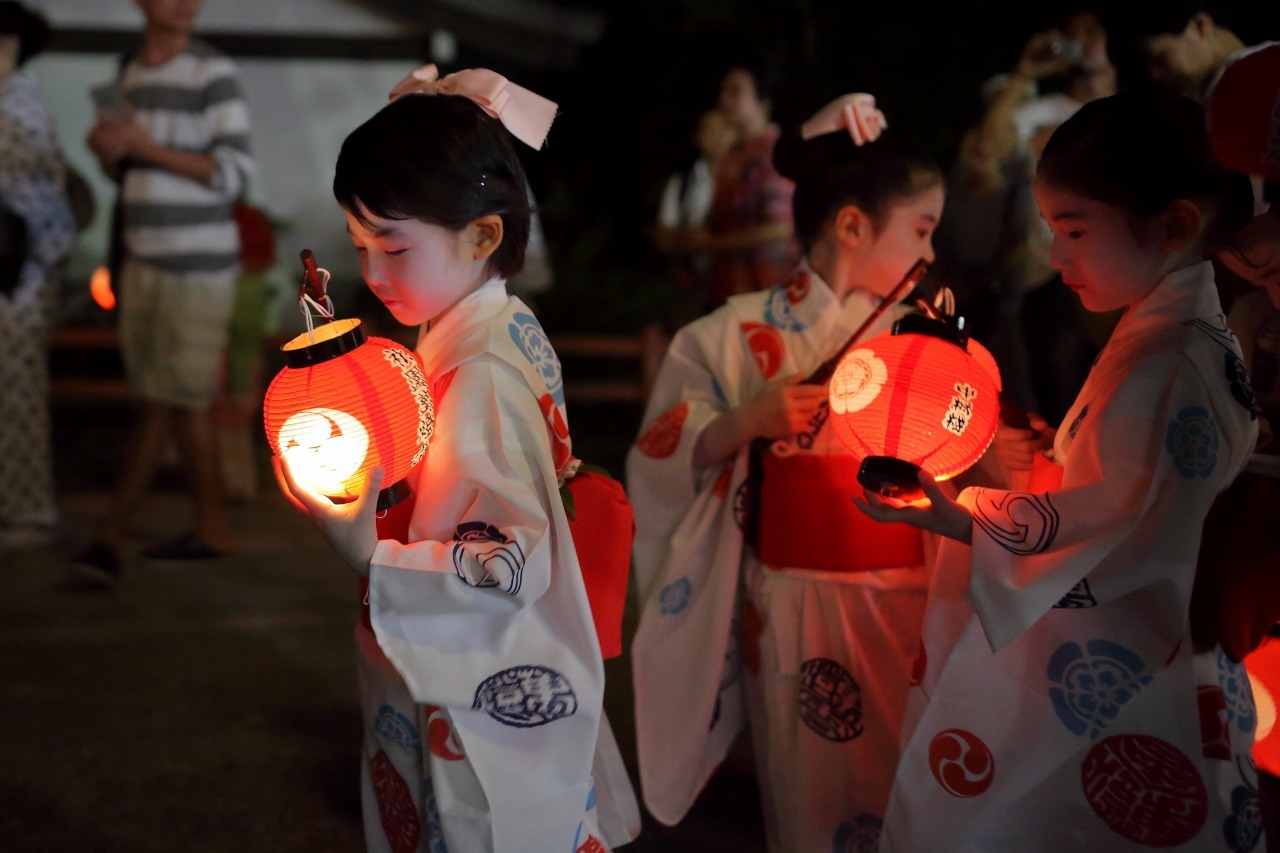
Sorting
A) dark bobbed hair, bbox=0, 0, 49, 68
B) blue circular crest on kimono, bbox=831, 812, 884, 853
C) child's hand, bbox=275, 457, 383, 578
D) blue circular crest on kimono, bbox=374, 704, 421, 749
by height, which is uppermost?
dark bobbed hair, bbox=0, 0, 49, 68

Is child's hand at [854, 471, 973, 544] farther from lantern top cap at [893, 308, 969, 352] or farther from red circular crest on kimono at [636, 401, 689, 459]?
red circular crest on kimono at [636, 401, 689, 459]

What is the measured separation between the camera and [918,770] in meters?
1.94

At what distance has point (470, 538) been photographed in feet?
5.58

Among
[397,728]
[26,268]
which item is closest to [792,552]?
[397,728]

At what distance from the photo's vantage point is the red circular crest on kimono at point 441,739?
1798mm

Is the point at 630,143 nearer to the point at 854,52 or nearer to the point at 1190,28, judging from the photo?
the point at 854,52

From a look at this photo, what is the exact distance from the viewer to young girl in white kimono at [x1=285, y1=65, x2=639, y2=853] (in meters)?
1.69

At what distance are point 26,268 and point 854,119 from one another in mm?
4000

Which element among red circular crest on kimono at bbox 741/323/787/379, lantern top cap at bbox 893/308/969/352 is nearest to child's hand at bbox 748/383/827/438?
red circular crest on kimono at bbox 741/323/787/379

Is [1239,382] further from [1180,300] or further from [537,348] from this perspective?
[537,348]

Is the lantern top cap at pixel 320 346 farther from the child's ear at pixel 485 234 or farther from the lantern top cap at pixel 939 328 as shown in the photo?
the lantern top cap at pixel 939 328

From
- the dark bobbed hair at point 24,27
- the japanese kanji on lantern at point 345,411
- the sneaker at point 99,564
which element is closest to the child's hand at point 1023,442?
the japanese kanji on lantern at point 345,411

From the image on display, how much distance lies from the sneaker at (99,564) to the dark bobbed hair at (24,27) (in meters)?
2.15

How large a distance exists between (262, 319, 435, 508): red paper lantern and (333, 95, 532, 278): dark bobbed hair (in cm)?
25
